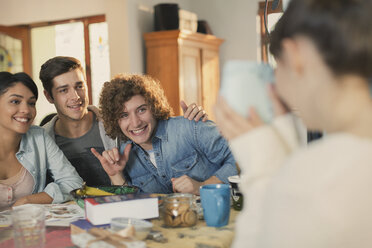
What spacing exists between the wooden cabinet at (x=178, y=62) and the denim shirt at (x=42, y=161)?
2.87 metres

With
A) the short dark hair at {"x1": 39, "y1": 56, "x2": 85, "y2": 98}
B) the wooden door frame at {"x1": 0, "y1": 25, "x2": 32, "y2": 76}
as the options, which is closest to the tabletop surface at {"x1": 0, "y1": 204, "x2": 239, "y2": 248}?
the short dark hair at {"x1": 39, "y1": 56, "x2": 85, "y2": 98}

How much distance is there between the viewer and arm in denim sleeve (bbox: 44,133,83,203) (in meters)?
1.64

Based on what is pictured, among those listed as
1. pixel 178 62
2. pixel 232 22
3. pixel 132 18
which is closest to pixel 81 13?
pixel 132 18

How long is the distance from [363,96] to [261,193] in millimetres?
222

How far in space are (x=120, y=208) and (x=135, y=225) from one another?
10 cm

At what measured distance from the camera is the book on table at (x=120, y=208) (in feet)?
3.65

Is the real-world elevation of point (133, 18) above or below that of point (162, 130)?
above

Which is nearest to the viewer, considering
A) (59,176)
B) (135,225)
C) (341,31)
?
(341,31)

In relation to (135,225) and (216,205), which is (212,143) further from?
(135,225)

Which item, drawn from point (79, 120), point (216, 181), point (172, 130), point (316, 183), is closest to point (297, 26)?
point (316, 183)

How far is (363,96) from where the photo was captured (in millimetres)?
591

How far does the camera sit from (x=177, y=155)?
76.2 inches

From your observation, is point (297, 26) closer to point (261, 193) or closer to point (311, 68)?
point (311, 68)

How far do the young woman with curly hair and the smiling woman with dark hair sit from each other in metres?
0.29
